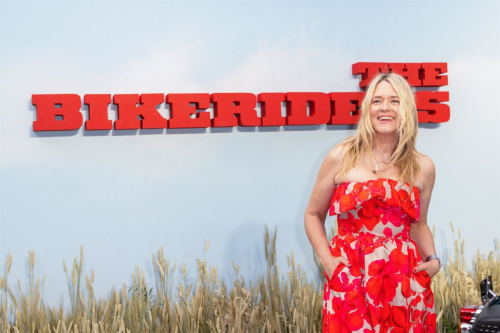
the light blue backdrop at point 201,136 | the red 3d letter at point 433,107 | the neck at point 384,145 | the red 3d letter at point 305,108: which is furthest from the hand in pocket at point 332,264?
the red 3d letter at point 433,107

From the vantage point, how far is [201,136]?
3719mm

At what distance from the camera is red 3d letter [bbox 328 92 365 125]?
3.87m

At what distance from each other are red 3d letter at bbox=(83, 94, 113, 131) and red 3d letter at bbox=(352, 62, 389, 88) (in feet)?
5.05

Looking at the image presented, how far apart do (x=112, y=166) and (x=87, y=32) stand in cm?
78

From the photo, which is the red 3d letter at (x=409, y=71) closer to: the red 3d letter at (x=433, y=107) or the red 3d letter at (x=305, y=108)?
the red 3d letter at (x=433, y=107)

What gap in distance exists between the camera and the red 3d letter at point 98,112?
3.50 m

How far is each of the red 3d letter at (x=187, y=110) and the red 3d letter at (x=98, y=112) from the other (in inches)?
13.9

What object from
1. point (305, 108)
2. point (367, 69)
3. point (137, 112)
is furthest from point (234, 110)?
point (367, 69)

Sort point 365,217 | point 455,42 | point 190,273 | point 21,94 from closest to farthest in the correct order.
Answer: point 365,217 < point 21,94 < point 190,273 < point 455,42

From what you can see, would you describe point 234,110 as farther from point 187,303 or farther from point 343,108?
point 187,303

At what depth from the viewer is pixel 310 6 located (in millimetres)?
3869

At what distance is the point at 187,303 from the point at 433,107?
1988 millimetres

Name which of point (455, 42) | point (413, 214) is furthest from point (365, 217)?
point (455, 42)

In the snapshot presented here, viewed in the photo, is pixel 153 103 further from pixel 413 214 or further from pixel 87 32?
pixel 413 214
